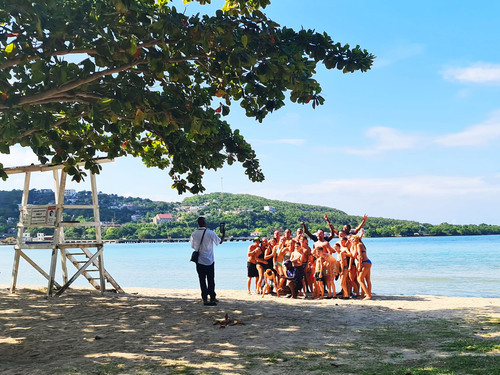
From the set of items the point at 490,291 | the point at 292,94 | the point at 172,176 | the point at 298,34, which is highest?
the point at 298,34

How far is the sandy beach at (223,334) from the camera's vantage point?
6785mm

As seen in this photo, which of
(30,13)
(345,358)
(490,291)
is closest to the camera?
(30,13)

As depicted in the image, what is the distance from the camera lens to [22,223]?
14109mm

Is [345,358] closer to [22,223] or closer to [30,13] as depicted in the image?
[30,13]

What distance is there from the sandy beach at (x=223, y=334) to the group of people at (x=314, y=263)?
4.17ft

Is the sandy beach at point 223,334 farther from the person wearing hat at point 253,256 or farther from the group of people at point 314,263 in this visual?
the person wearing hat at point 253,256

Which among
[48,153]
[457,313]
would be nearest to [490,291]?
[457,313]

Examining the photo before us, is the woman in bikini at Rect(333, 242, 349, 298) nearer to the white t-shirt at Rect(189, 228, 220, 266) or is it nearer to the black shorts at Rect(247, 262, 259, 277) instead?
the black shorts at Rect(247, 262, 259, 277)

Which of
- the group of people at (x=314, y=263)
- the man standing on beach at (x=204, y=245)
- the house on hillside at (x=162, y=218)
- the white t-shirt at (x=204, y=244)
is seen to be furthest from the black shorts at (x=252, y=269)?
the house on hillside at (x=162, y=218)

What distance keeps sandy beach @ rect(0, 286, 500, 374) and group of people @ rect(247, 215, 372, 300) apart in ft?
4.17

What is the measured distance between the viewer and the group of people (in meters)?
13.9

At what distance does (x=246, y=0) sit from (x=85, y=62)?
2.90 m

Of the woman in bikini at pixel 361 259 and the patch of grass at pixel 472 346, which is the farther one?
the woman in bikini at pixel 361 259

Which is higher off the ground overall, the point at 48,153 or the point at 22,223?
the point at 48,153
